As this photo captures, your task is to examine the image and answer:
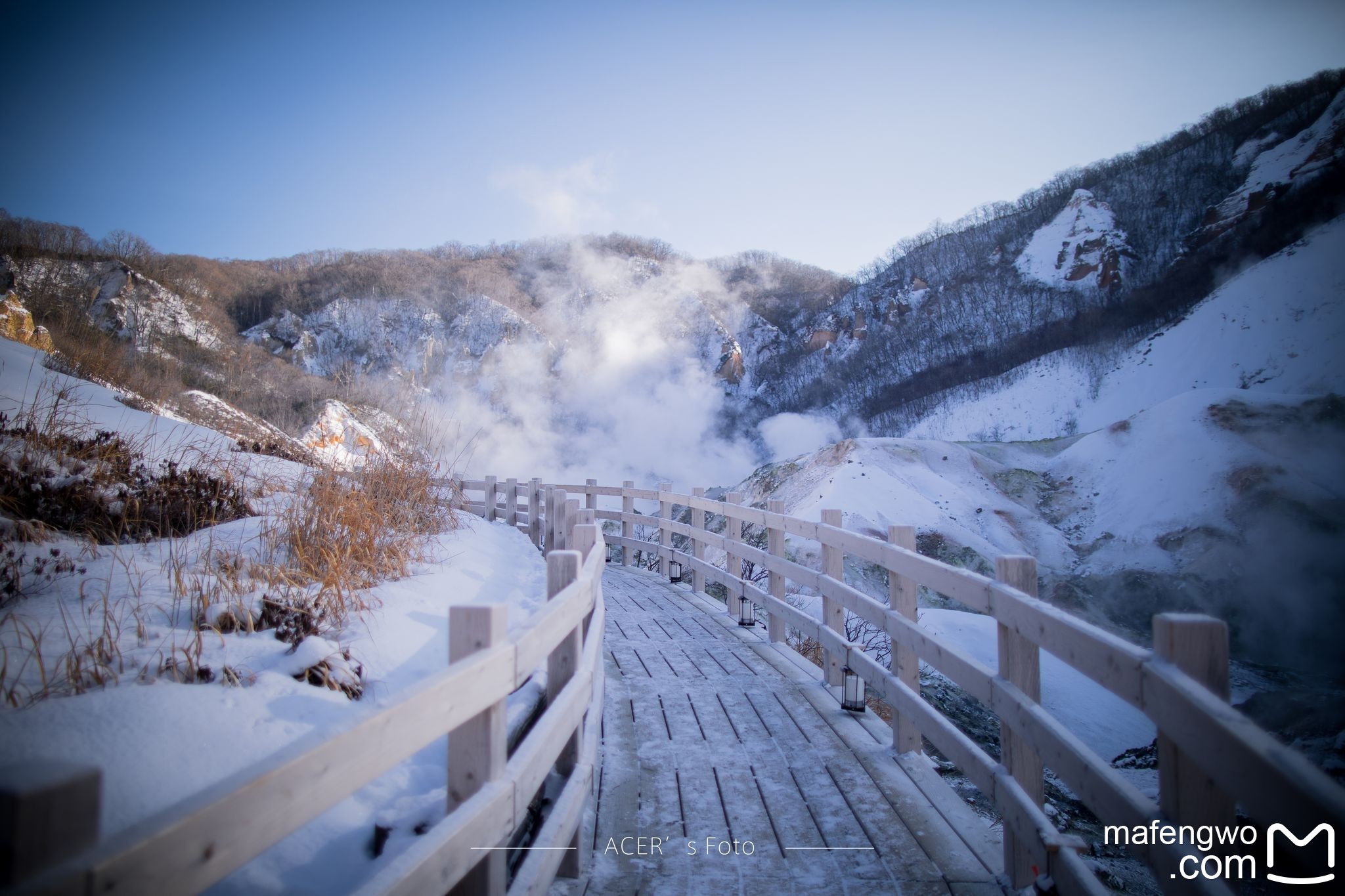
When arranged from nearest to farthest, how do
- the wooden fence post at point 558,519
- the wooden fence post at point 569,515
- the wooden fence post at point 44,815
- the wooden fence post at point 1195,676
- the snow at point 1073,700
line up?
the wooden fence post at point 44,815 → the wooden fence post at point 1195,676 → the wooden fence post at point 569,515 → the wooden fence post at point 558,519 → the snow at point 1073,700

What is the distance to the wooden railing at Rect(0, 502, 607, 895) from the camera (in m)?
0.65

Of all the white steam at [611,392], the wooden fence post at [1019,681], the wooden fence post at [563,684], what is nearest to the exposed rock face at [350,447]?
the wooden fence post at [563,684]

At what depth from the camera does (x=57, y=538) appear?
3602mm

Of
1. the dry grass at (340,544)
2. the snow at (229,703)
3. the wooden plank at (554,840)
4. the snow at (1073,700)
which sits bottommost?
the snow at (1073,700)

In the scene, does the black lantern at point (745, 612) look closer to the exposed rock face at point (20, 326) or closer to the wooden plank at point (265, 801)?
the wooden plank at point (265, 801)

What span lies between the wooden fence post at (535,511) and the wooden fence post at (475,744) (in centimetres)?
687

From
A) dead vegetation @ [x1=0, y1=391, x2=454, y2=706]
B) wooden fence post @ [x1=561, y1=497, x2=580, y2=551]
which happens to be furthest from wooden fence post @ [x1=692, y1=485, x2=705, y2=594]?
dead vegetation @ [x1=0, y1=391, x2=454, y2=706]

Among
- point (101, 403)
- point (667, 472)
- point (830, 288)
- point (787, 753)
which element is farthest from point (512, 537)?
point (830, 288)

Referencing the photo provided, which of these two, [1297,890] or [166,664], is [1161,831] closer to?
[1297,890]

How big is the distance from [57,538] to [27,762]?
4.13 meters

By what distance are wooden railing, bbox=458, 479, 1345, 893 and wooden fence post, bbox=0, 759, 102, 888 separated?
1.69m

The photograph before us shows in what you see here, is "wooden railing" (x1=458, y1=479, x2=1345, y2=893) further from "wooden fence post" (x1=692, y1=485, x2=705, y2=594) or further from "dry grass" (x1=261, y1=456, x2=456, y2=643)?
"wooden fence post" (x1=692, y1=485, x2=705, y2=594)

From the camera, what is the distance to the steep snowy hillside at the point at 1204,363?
17.1 m

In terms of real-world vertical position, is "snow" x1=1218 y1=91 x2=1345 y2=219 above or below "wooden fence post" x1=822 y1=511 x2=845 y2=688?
above
